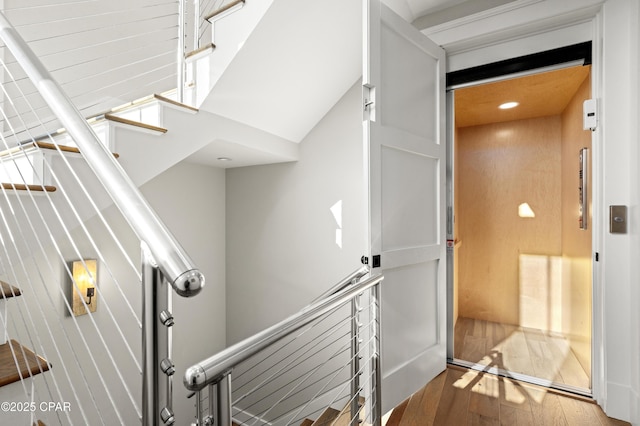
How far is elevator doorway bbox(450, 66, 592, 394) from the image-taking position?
243cm

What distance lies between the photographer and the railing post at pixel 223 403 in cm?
70

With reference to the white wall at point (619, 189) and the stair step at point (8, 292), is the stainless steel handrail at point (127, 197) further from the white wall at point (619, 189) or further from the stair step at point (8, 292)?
the white wall at point (619, 189)

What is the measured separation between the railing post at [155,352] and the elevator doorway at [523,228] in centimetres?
203

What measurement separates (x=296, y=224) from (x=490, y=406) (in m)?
1.91

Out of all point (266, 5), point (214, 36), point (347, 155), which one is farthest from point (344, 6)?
point (347, 155)

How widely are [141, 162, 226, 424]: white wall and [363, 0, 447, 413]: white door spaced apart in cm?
183

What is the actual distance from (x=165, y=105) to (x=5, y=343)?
3.96 feet

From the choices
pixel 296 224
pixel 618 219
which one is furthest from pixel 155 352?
pixel 296 224

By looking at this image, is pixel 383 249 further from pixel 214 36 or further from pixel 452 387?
pixel 214 36

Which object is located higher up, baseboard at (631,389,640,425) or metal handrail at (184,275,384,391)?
metal handrail at (184,275,384,391)

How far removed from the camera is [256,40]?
5.79 ft

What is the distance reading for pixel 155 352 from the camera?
2.05 feet

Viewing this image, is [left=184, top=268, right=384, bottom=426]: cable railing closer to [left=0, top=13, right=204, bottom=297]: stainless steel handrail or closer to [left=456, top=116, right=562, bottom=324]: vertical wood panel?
[left=0, top=13, right=204, bottom=297]: stainless steel handrail

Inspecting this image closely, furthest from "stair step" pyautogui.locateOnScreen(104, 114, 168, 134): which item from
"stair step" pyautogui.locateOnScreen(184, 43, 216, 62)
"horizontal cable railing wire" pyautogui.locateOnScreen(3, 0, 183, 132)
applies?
"horizontal cable railing wire" pyautogui.locateOnScreen(3, 0, 183, 132)
